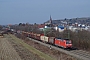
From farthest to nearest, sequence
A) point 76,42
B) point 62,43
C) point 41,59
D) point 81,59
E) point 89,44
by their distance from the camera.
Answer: point 76,42 < point 62,43 < point 89,44 < point 81,59 < point 41,59

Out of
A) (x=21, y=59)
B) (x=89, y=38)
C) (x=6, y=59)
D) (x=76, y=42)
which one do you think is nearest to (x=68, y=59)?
(x=21, y=59)

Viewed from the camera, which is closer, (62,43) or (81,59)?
(81,59)

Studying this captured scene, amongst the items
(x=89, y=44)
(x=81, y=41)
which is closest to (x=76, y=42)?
(x=81, y=41)

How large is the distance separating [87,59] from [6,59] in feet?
37.1

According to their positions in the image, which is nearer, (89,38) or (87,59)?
(87,59)

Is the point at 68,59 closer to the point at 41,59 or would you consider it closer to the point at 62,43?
the point at 41,59

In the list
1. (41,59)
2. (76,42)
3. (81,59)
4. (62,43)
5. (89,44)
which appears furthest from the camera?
(76,42)

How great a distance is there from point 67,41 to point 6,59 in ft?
63.1

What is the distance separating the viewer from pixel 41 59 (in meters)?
26.2

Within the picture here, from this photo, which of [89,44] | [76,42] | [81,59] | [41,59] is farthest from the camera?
[76,42]

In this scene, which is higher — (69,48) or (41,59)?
(41,59)

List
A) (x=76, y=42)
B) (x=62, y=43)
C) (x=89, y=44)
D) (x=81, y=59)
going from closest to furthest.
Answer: (x=81, y=59) → (x=89, y=44) → (x=62, y=43) → (x=76, y=42)

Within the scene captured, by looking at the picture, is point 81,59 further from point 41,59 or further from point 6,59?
point 6,59

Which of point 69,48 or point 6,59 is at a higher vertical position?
point 6,59
